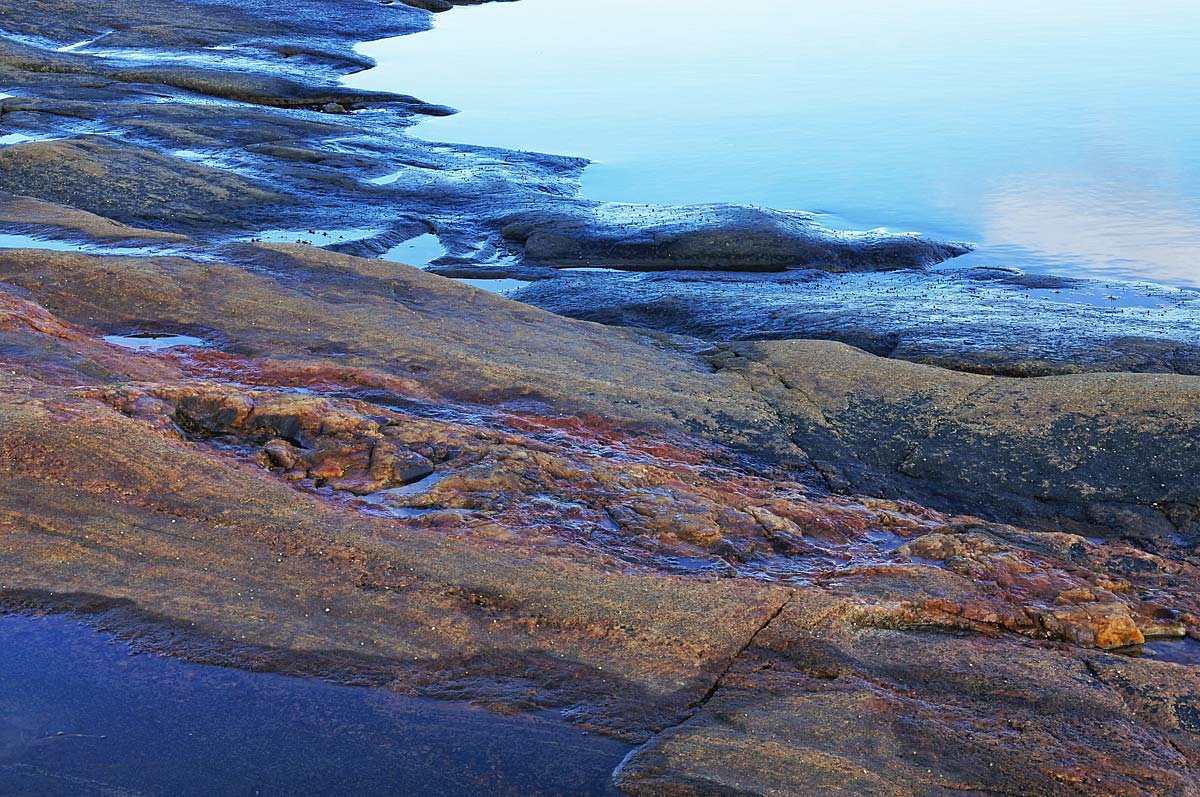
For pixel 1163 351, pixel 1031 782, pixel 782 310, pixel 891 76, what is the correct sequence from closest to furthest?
pixel 1031 782
pixel 1163 351
pixel 782 310
pixel 891 76

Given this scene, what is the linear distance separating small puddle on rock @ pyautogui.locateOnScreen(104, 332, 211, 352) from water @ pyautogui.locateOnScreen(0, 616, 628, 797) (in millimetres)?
4296

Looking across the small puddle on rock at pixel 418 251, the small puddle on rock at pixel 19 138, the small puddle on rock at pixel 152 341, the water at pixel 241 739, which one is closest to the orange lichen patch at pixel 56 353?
the small puddle on rock at pixel 152 341

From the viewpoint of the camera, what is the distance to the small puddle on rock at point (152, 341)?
9.09 meters

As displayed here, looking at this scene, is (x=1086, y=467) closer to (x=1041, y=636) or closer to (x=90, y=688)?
(x=1041, y=636)

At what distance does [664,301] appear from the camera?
13.8 meters

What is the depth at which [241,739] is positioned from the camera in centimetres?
475

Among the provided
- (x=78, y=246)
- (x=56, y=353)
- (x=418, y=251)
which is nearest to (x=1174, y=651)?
(x=56, y=353)

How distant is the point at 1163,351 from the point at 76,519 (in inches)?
381

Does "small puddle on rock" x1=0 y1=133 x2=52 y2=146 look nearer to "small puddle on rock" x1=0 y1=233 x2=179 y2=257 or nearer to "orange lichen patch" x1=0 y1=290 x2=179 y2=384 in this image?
"small puddle on rock" x1=0 y1=233 x2=179 y2=257

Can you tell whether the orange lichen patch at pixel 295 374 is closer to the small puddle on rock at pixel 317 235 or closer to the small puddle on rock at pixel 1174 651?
the small puddle on rock at pixel 1174 651

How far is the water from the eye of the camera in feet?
14.9

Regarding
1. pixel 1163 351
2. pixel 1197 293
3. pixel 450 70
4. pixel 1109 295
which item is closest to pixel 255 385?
pixel 1163 351

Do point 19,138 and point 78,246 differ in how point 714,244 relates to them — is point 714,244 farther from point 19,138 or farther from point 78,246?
point 19,138

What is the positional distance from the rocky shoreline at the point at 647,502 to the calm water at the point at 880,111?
4.88 metres
